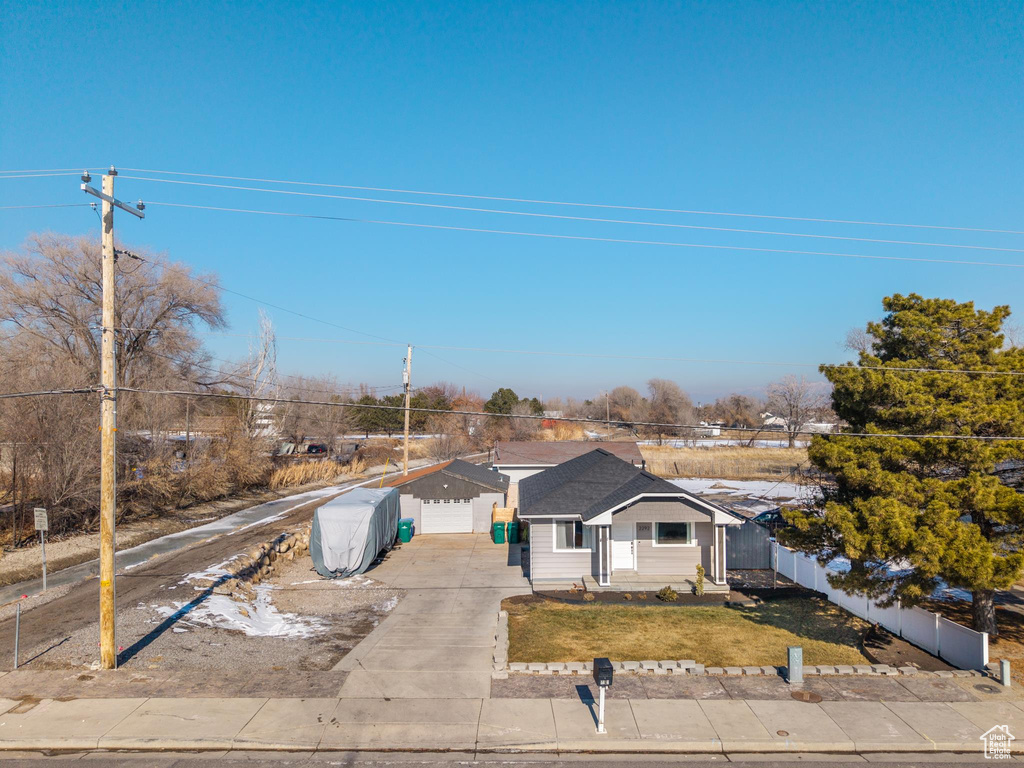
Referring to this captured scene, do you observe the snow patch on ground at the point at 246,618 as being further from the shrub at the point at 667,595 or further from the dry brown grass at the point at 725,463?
the dry brown grass at the point at 725,463

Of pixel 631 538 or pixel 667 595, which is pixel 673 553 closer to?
pixel 631 538

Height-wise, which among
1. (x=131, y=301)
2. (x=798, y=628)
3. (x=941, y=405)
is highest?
(x=131, y=301)

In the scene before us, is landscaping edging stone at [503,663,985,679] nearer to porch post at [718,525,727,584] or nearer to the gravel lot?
the gravel lot

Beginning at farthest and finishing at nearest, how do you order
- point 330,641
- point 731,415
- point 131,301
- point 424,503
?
point 731,415, point 131,301, point 424,503, point 330,641

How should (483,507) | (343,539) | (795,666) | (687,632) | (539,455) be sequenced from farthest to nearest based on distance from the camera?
(539,455)
(483,507)
(343,539)
(687,632)
(795,666)

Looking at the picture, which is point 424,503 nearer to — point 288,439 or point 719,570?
point 719,570

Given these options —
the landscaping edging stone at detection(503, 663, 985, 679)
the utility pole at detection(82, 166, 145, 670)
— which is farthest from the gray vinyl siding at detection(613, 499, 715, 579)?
the utility pole at detection(82, 166, 145, 670)

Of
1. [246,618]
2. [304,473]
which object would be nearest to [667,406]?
[304,473]

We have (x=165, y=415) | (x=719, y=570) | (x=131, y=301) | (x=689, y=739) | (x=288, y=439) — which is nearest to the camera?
(x=689, y=739)

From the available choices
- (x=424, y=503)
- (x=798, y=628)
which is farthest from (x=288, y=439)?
(x=798, y=628)
